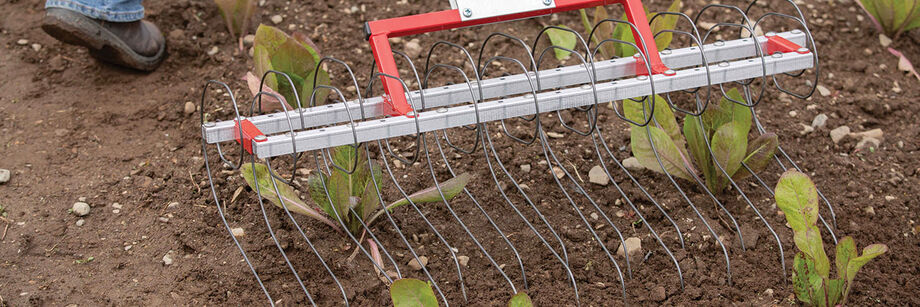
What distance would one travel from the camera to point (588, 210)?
2449mm

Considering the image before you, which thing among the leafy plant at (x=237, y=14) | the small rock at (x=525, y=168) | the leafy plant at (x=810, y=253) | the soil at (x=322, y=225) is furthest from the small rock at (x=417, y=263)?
the leafy plant at (x=237, y=14)

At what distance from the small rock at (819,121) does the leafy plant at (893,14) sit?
0.63m

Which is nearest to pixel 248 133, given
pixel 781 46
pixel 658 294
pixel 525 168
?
pixel 525 168

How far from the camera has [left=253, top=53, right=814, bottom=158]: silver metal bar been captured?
6.22 ft

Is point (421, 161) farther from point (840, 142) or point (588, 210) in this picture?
point (840, 142)

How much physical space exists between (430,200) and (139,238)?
79 centimetres

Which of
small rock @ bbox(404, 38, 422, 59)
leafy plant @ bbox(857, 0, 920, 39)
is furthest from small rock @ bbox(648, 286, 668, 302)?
leafy plant @ bbox(857, 0, 920, 39)

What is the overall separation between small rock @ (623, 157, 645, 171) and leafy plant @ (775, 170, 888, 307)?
66cm

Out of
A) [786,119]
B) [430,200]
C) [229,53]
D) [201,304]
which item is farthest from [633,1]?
[229,53]

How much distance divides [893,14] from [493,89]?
1.81 metres

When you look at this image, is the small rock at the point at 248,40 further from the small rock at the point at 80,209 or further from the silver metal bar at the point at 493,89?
the silver metal bar at the point at 493,89

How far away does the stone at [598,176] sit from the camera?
2557 mm

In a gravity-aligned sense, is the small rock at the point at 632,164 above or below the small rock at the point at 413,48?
below

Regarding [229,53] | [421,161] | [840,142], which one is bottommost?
[840,142]
